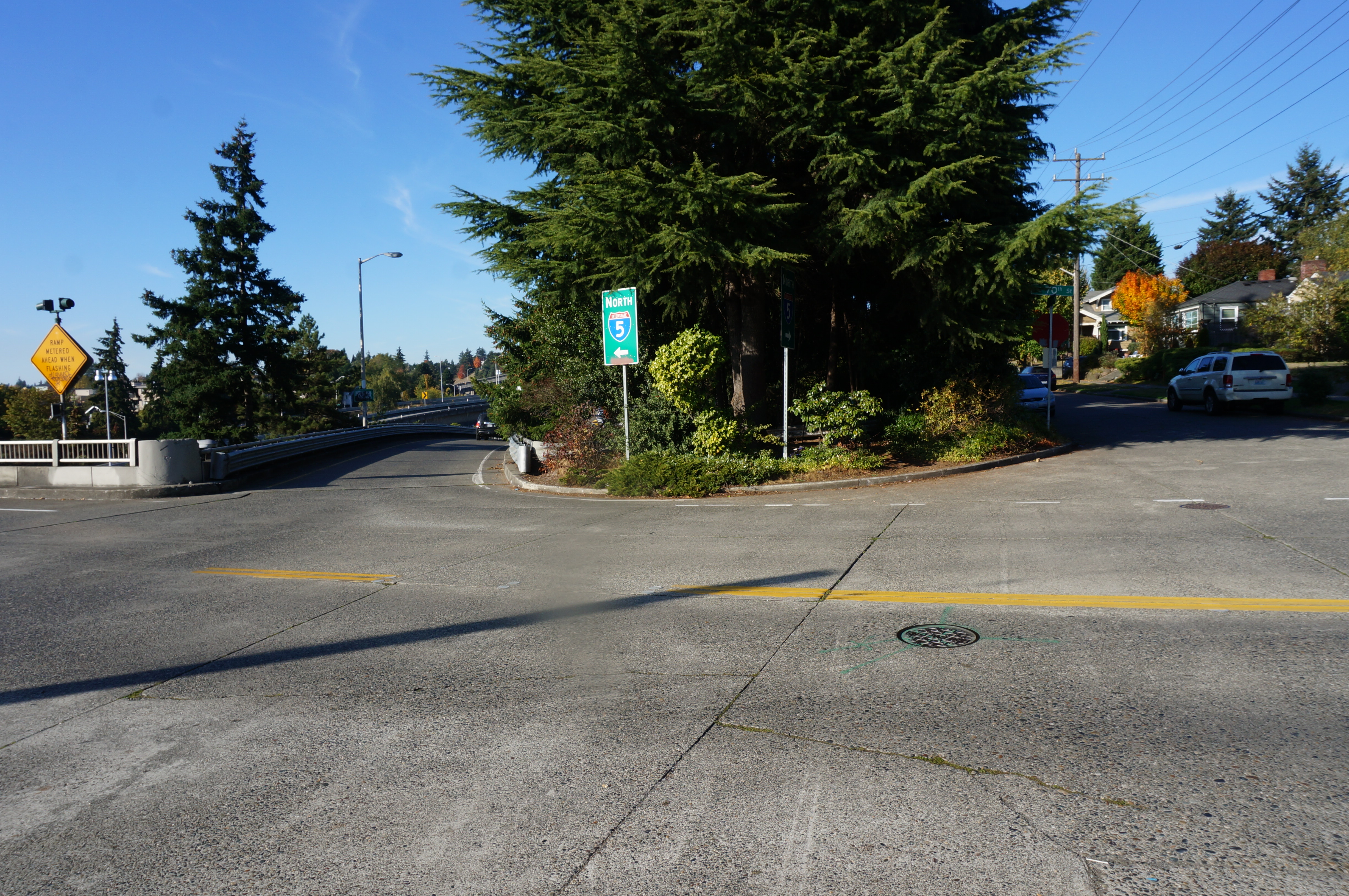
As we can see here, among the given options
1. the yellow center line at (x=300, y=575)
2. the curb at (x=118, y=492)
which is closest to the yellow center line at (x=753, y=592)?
the yellow center line at (x=300, y=575)

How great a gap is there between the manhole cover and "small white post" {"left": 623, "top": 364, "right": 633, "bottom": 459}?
1024cm

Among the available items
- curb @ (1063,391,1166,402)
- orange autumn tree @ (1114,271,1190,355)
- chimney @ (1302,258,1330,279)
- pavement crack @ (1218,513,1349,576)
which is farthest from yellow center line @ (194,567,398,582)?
orange autumn tree @ (1114,271,1190,355)

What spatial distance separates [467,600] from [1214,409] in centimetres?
2546

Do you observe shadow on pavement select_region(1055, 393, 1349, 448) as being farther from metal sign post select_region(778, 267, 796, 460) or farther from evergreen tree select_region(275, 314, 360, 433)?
evergreen tree select_region(275, 314, 360, 433)

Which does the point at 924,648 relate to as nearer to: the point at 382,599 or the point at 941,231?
the point at 382,599

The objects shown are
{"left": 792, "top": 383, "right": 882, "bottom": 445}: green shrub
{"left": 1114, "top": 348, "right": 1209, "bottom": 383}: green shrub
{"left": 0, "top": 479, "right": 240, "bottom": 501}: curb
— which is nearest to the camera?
{"left": 792, "top": 383, "right": 882, "bottom": 445}: green shrub

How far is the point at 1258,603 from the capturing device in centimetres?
602

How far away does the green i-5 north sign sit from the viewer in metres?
15.5

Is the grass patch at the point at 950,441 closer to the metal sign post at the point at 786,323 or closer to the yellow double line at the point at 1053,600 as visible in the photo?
the metal sign post at the point at 786,323

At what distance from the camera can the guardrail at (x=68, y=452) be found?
18016mm

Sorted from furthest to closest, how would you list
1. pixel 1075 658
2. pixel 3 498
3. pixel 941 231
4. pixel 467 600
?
pixel 3 498
pixel 941 231
pixel 467 600
pixel 1075 658

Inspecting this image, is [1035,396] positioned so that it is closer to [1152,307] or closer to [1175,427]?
[1175,427]

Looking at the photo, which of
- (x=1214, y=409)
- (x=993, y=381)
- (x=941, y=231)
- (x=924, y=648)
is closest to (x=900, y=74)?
(x=941, y=231)

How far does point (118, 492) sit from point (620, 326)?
11.7 meters
